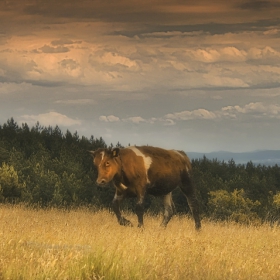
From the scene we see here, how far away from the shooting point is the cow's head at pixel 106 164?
14.5 meters

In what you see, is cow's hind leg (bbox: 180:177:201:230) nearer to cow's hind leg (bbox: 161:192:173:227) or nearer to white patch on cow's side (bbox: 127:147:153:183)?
cow's hind leg (bbox: 161:192:173:227)

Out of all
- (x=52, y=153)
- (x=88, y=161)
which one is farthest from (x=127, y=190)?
(x=52, y=153)

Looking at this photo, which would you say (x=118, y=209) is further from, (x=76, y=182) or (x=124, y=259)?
(x=76, y=182)

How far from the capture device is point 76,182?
32406 mm

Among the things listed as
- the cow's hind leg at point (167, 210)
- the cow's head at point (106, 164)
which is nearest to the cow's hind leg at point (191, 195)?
the cow's hind leg at point (167, 210)

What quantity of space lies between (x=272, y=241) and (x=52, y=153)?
2996 centimetres

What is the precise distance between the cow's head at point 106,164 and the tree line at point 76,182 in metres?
5.70

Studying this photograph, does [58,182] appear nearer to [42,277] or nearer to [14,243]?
[14,243]

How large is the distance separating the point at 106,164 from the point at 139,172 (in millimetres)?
1027

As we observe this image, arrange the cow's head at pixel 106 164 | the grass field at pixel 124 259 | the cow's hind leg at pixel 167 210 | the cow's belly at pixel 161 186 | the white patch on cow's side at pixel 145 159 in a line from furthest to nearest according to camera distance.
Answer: the cow's hind leg at pixel 167 210, the cow's belly at pixel 161 186, the white patch on cow's side at pixel 145 159, the cow's head at pixel 106 164, the grass field at pixel 124 259

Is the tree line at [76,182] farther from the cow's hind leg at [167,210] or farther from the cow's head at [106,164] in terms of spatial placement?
the cow's head at [106,164]

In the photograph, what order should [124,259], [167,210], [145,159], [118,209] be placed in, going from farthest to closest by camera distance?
[167,210]
[145,159]
[118,209]
[124,259]

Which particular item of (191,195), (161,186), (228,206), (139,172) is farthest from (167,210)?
(228,206)

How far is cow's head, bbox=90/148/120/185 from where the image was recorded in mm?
14492
